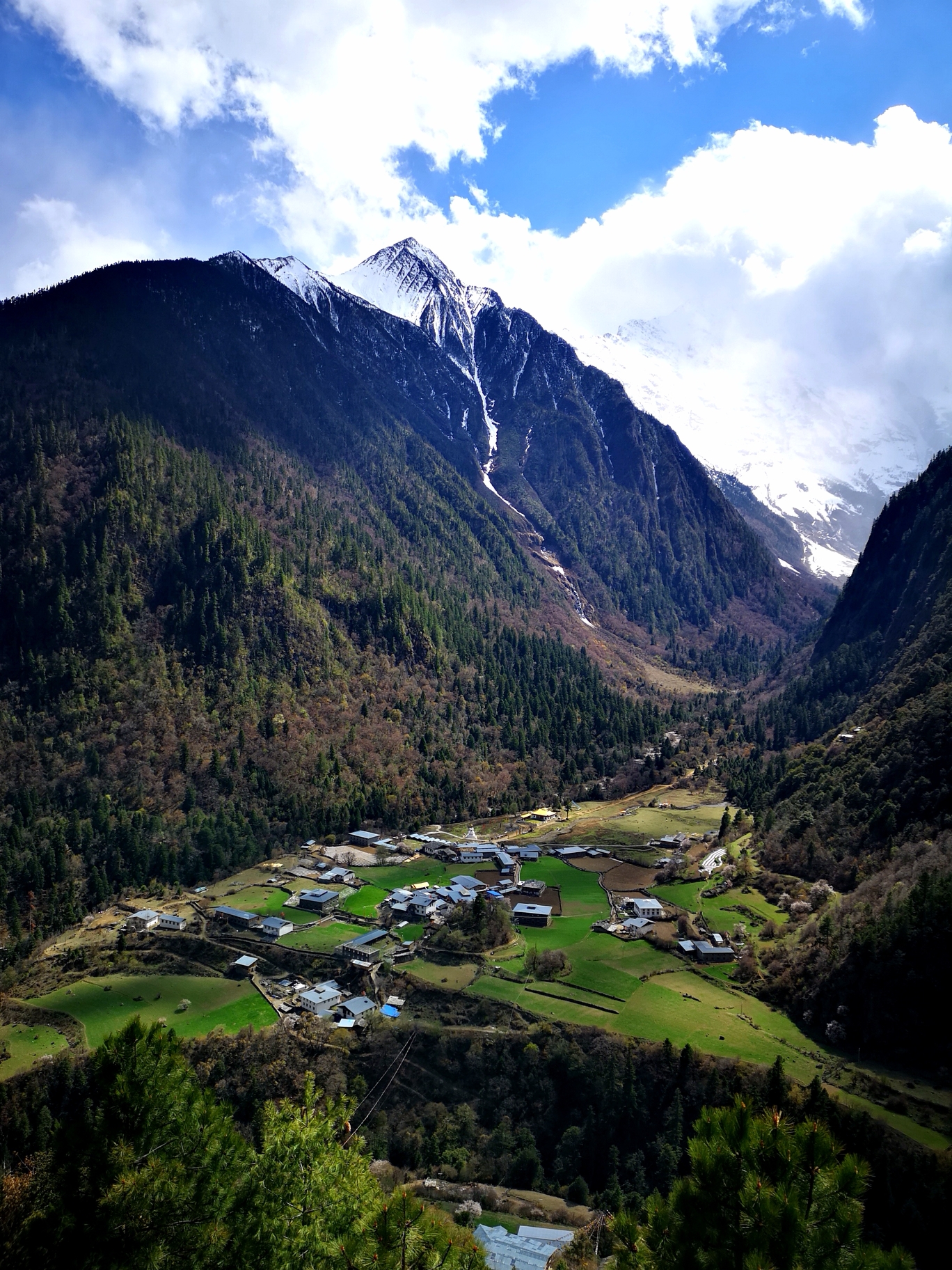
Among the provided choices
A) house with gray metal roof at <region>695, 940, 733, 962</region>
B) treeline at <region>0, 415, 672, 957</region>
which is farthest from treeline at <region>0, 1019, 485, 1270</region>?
treeline at <region>0, 415, 672, 957</region>

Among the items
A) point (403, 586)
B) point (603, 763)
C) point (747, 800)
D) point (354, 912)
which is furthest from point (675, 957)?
point (403, 586)

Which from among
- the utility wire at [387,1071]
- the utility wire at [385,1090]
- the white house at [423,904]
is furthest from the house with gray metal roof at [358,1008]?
the white house at [423,904]

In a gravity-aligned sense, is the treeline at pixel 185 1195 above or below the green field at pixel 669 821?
above

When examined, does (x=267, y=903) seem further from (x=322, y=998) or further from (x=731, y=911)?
(x=731, y=911)

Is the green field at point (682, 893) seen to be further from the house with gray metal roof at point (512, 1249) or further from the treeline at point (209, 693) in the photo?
the treeline at point (209, 693)

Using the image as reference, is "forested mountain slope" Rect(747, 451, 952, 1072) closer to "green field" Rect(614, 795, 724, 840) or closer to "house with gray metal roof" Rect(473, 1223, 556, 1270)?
"green field" Rect(614, 795, 724, 840)

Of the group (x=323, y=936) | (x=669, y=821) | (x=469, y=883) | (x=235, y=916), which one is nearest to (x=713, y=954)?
(x=469, y=883)
